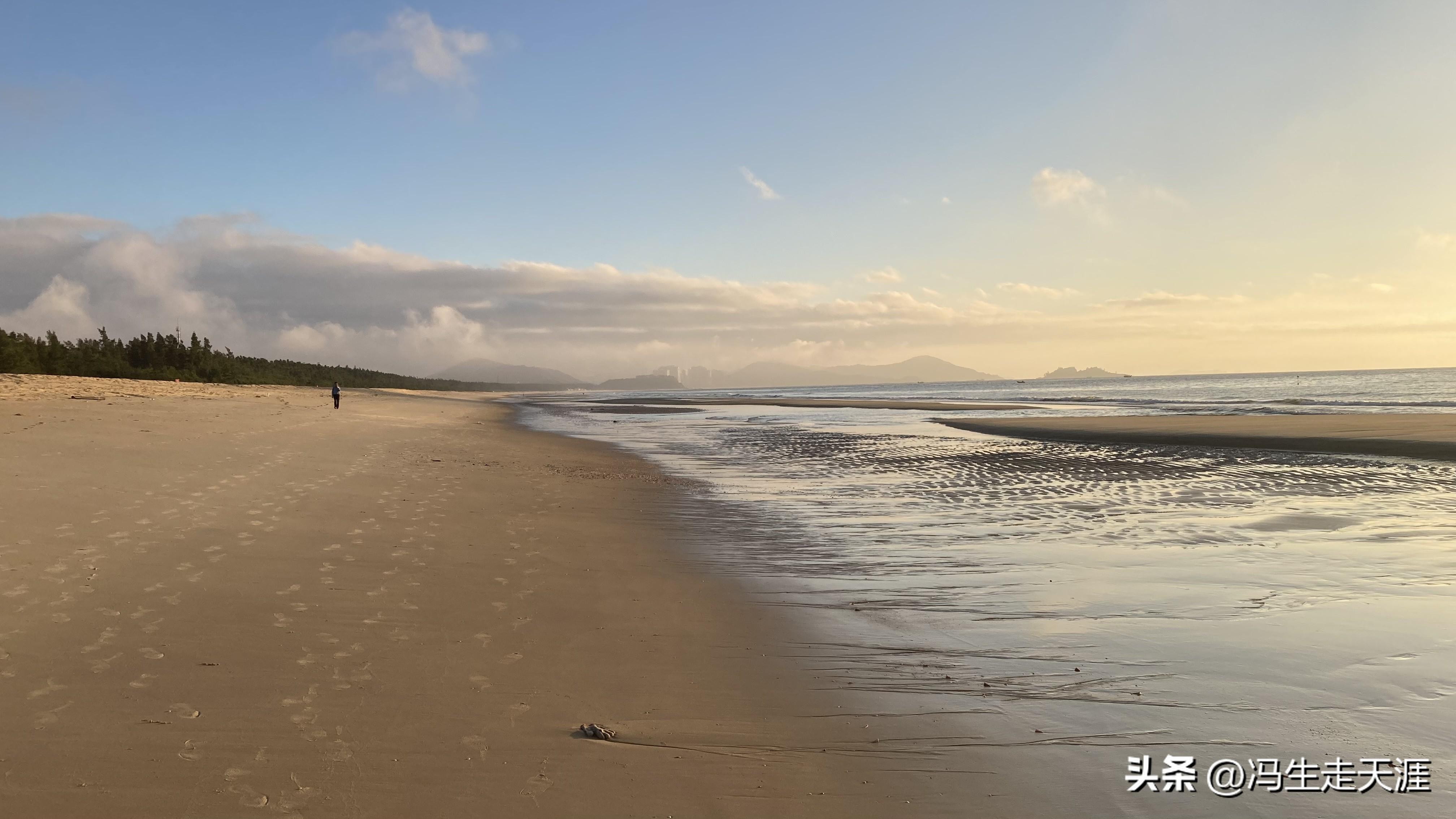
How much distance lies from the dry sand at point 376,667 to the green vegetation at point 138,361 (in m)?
43.1

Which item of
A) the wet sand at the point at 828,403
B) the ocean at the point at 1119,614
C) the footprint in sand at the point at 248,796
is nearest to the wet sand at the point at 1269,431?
the ocean at the point at 1119,614

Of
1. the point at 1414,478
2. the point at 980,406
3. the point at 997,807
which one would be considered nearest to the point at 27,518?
the point at 997,807

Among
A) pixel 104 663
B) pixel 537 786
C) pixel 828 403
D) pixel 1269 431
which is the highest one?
pixel 828 403

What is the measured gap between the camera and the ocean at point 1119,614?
4641 mm

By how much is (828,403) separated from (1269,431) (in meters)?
46.2

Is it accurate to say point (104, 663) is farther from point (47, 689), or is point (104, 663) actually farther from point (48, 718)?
point (48, 718)

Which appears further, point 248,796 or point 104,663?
point 104,663

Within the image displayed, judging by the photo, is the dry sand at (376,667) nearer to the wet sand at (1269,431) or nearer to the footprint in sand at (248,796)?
the footprint in sand at (248,796)

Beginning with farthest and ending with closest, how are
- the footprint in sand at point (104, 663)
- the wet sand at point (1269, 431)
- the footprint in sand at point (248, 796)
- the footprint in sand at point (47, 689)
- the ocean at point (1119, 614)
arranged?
1. the wet sand at point (1269, 431)
2. the footprint in sand at point (104, 663)
3. the footprint in sand at point (47, 689)
4. the ocean at point (1119, 614)
5. the footprint in sand at point (248, 796)

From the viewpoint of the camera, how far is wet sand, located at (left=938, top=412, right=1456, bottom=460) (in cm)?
2167

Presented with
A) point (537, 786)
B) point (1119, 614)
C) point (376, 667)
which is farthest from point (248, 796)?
point (1119, 614)

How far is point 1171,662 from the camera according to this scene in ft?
20.0

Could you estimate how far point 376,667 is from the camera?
578cm

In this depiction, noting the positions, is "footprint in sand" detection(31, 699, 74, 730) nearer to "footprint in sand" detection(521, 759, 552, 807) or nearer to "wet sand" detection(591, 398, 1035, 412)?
"footprint in sand" detection(521, 759, 552, 807)
